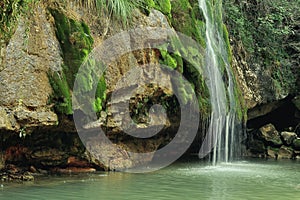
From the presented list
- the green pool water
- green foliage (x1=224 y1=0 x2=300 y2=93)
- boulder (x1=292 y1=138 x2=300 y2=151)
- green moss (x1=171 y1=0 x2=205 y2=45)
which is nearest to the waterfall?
green moss (x1=171 y1=0 x2=205 y2=45)

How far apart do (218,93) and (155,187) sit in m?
6.32

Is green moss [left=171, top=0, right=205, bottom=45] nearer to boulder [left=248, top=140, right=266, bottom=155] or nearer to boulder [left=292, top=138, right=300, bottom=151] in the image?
boulder [left=248, top=140, right=266, bottom=155]

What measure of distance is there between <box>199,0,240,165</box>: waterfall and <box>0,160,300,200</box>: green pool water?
3592 mm

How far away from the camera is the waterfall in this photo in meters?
13.6

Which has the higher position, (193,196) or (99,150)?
(99,150)

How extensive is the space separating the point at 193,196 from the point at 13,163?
3.98 meters

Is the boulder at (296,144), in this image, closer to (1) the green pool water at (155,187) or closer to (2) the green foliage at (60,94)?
(1) the green pool water at (155,187)

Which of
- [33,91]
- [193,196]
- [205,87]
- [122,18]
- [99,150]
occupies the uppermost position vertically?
[122,18]

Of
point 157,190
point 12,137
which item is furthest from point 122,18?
point 157,190

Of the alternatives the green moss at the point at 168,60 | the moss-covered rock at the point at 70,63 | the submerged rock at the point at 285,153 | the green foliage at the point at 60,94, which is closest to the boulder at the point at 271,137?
the submerged rock at the point at 285,153

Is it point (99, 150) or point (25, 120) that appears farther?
point (99, 150)

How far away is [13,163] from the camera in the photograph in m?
9.16

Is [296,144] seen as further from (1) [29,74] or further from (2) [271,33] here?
(1) [29,74]

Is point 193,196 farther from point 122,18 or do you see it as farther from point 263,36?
point 263,36
